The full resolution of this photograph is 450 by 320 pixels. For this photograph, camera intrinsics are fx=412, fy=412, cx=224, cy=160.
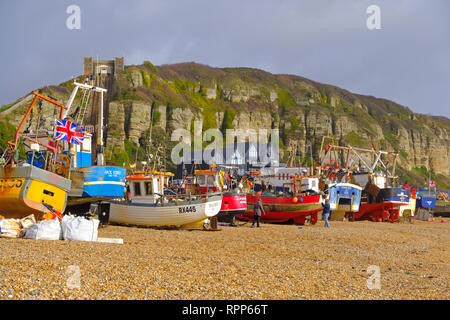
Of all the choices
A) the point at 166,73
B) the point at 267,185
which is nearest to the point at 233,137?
the point at 166,73

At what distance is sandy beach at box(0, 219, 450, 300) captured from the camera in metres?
6.30

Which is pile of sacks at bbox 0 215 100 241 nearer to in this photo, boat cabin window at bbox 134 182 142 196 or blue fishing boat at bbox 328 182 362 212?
boat cabin window at bbox 134 182 142 196

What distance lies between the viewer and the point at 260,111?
111875 millimetres

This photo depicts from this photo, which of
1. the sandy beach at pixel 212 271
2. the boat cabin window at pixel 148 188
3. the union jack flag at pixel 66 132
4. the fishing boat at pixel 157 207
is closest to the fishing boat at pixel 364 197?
the fishing boat at pixel 157 207

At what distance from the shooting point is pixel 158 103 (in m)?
85.2

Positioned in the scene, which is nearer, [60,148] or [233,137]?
[60,148]

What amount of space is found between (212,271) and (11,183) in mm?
9668

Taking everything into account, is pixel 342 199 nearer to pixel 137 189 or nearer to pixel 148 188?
pixel 148 188

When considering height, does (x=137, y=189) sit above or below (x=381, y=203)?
above

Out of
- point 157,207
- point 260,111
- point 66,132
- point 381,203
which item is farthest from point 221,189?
point 260,111

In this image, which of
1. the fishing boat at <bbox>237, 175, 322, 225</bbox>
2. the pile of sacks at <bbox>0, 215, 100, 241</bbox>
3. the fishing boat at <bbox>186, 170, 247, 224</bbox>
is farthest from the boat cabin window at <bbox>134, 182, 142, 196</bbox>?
the fishing boat at <bbox>237, 175, 322, 225</bbox>

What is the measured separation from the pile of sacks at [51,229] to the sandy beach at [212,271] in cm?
54

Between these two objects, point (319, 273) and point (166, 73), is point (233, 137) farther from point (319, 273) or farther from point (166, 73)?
point (319, 273)
